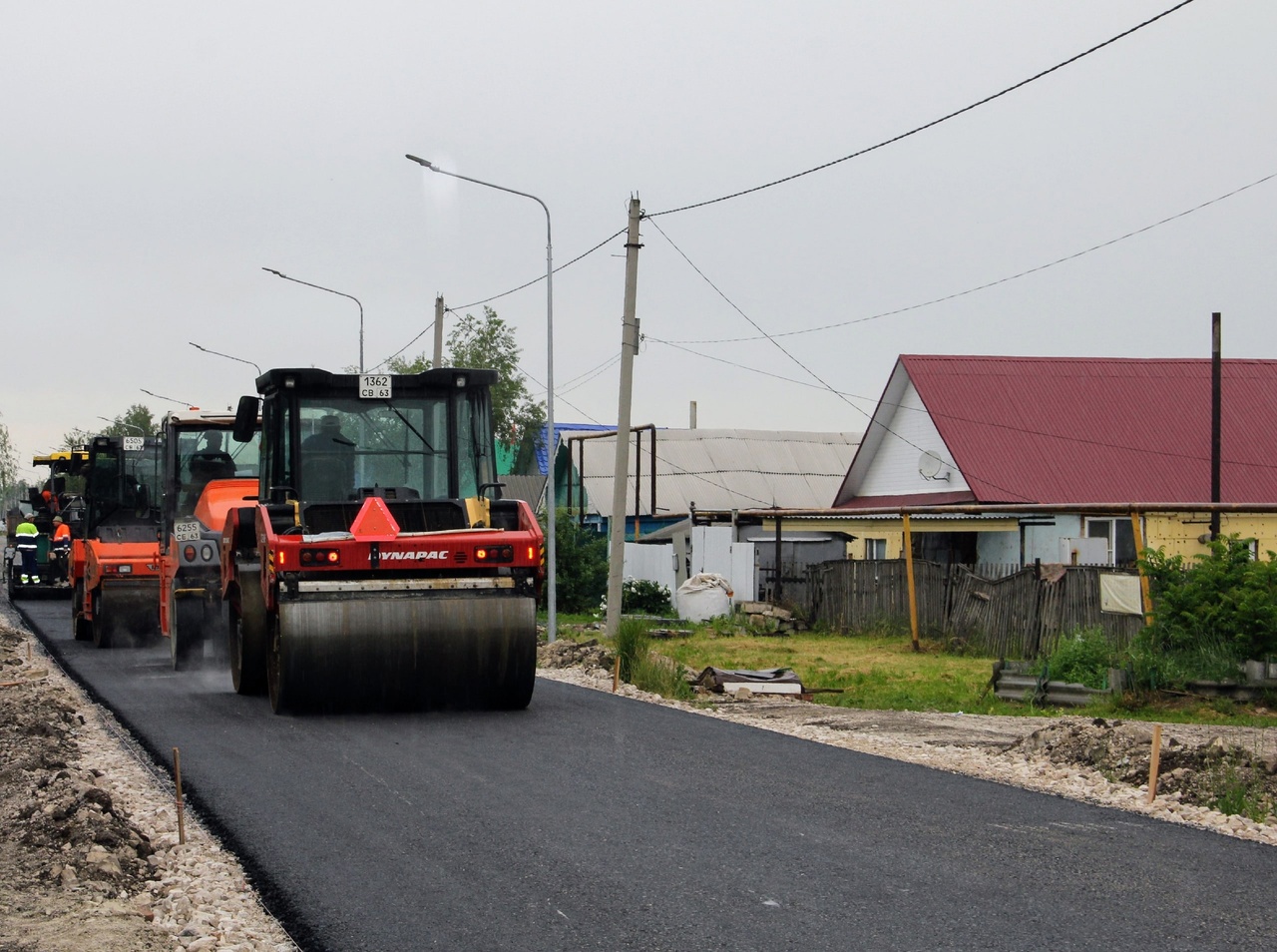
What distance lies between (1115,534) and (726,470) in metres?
23.6

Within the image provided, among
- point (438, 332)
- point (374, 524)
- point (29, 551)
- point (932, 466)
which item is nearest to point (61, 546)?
point (29, 551)

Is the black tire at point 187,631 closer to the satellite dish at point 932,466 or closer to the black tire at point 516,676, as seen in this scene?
the black tire at point 516,676

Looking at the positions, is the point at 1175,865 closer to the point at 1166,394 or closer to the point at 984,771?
the point at 984,771

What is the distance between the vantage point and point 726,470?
52.4 m

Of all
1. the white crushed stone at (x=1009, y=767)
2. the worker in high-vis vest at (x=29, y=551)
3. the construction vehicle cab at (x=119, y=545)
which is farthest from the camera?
the worker in high-vis vest at (x=29, y=551)

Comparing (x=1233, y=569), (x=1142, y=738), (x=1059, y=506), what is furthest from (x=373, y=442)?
(x=1059, y=506)

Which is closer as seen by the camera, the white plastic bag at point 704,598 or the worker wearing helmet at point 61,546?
the white plastic bag at point 704,598

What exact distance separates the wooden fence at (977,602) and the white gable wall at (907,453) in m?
6.55

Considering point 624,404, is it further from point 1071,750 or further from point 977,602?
point 1071,750

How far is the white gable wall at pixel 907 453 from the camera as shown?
35606 millimetres

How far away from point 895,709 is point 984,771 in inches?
195

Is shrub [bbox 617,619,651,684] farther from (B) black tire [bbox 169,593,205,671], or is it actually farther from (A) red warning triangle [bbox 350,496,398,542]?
(A) red warning triangle [bbox 350,496,398,542]

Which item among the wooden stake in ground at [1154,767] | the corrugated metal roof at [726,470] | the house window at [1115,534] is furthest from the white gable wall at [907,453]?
the wooden stake in ground at [1154,767]

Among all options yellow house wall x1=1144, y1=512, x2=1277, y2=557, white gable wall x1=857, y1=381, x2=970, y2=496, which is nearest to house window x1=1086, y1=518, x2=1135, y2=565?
yellow house wall x1=1144, y1=512, x2=1277, y2=557
